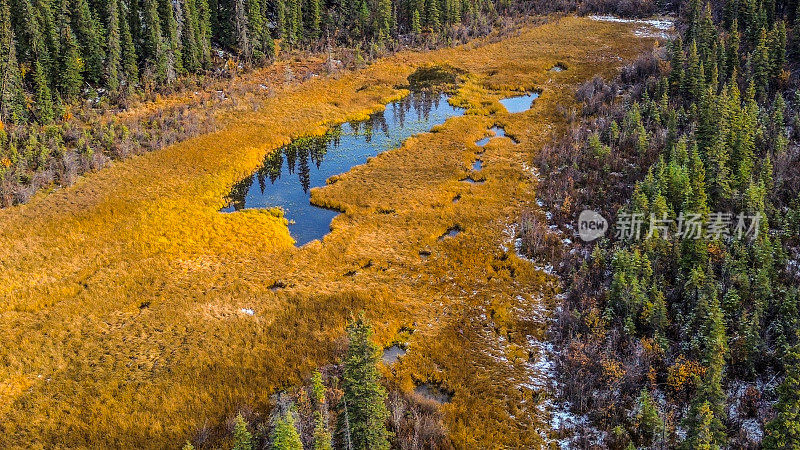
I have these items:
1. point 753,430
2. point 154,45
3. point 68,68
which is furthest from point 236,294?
point 154,45

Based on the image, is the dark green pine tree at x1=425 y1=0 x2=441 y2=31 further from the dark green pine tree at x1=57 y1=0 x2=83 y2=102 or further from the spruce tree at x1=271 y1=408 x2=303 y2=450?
the spruce tree at x1=271 y1=408 x2=303 y2=450

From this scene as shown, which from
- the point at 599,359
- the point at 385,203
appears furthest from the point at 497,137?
the point at 599,359

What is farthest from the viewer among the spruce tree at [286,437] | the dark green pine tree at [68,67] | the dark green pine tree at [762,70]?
the dark green pine tree at [68,67]

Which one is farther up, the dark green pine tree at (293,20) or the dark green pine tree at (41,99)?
the dark green pine tree at (293,20)

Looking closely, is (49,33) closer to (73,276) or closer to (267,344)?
(73,276)

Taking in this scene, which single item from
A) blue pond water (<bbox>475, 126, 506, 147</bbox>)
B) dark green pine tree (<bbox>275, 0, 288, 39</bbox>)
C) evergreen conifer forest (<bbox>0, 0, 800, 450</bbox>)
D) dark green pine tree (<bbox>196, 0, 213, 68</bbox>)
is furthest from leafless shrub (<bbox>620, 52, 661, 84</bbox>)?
dark green pine tree (<bbox>196, 0, 213, 68</bbox>)

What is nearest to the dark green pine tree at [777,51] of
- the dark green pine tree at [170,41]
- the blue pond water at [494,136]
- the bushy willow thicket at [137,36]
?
the blue pond water at [494,136]

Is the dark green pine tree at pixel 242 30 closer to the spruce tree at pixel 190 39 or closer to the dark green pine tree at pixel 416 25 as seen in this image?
the spruce tree at pixel 190 39
